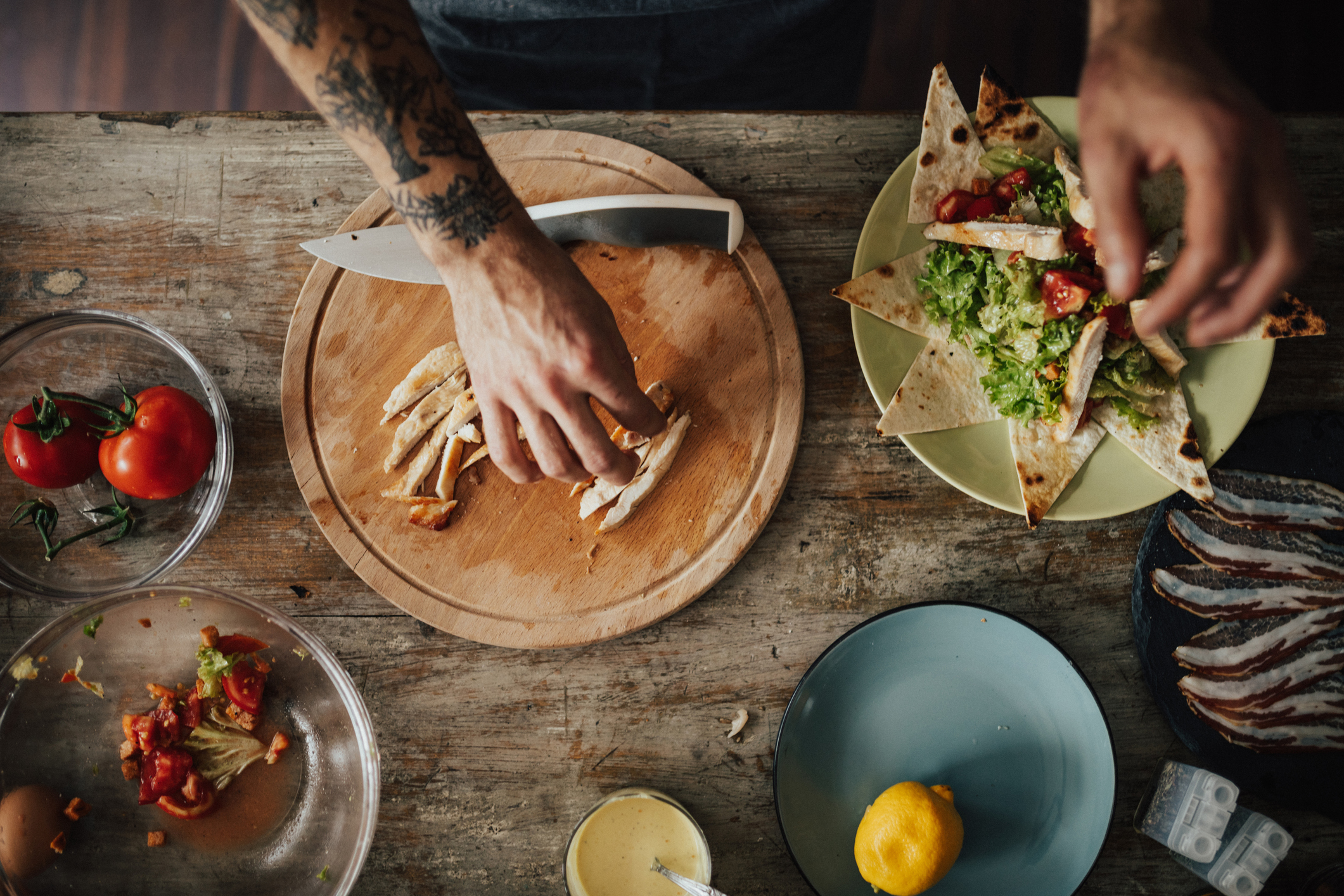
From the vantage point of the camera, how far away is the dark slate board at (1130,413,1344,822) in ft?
5.07

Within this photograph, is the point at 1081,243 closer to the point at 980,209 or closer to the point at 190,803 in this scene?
the point at 980,209

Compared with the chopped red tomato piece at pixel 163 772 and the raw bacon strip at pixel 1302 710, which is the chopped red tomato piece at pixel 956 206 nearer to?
the raw bacon strip at pixel 1302 710

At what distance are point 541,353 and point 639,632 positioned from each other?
2.22 feet

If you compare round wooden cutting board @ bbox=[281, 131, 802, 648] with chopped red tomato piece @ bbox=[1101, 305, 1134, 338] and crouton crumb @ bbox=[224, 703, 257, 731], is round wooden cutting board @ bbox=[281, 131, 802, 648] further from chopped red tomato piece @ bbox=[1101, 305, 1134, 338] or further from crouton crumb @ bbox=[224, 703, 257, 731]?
chopped red tomato piece @ bbox=[1101, 305, 1134, 338]

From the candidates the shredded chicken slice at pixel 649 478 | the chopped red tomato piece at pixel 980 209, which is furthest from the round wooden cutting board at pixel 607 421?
the chopped red tomato piece at pixel 980 209

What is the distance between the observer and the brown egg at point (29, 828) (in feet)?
4.85

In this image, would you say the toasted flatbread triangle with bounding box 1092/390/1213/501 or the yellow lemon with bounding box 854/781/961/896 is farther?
the toasted flatbread triangle with bounding box 1092/390/1213/501

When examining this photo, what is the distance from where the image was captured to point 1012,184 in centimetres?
152

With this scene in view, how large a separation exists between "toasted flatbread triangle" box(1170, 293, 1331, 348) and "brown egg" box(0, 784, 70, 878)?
2539mm

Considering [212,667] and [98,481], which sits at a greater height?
[98,481]

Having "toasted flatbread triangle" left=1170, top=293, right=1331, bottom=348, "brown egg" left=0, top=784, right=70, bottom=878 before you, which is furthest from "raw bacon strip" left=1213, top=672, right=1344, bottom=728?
"brown egg" left=0, top=784, right=70, bottom=878

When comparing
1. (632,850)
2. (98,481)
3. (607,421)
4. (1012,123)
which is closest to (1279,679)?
(1012,123)

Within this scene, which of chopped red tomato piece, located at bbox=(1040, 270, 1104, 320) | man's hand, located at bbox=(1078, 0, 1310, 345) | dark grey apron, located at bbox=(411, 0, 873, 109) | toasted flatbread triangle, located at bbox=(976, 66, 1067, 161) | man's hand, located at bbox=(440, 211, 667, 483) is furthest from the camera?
dark grey apron, located at bbox=(411, 0, 873, 109)

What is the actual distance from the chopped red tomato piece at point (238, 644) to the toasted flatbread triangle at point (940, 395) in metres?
1.37
